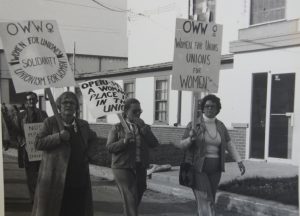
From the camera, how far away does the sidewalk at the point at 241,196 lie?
557 centimetres

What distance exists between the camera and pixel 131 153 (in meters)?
5.28

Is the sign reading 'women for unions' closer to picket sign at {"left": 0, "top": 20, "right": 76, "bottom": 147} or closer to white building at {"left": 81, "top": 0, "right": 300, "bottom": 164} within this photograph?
picket sign at {"left": 0, "top": 20, "right": 76, "bottom": 147}

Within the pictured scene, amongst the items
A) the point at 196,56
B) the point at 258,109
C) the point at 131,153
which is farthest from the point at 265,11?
the point at 131,153

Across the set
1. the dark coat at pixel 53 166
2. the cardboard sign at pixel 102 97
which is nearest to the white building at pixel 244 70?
the cardboard sign at pixel 102 97

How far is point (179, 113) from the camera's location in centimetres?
595

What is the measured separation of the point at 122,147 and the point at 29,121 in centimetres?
109

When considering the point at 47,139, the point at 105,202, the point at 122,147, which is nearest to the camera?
the point at 47,139

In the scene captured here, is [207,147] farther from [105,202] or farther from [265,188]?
[105,202]

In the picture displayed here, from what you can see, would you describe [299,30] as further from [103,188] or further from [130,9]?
[103,188]

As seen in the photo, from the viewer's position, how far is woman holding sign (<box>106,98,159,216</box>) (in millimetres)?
5262

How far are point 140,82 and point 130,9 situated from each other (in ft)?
2.81

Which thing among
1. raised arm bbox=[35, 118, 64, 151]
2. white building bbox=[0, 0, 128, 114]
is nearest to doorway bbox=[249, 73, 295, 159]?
white building bbox=[0, 0, 128, 114]

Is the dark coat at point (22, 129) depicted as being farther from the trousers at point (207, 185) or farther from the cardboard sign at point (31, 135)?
the trousers at point (207, 185)

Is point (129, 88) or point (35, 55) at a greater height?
point (35, 55)
